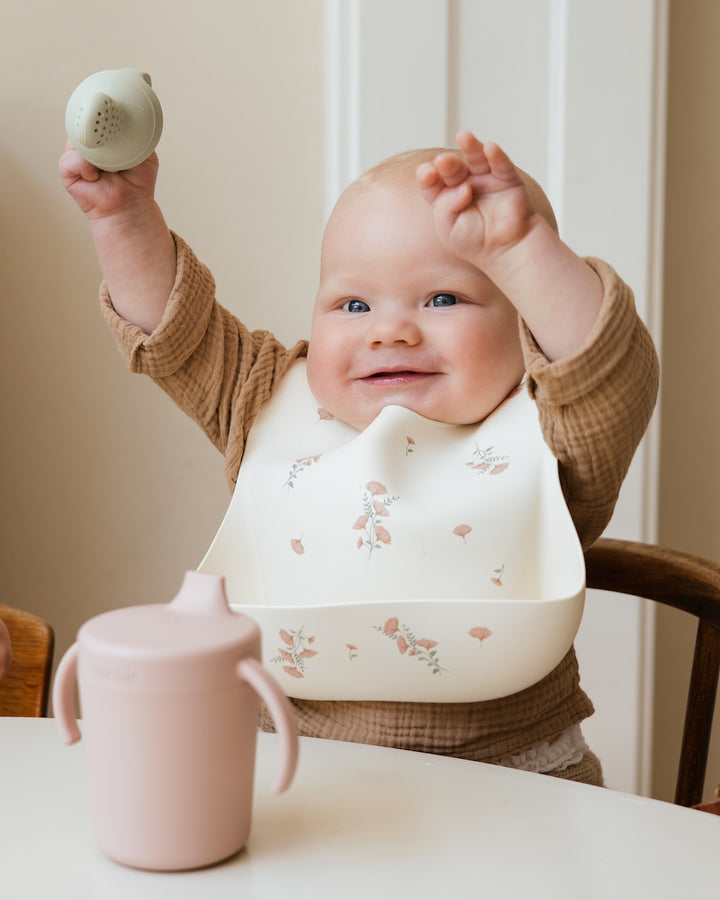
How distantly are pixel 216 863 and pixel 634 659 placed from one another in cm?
107

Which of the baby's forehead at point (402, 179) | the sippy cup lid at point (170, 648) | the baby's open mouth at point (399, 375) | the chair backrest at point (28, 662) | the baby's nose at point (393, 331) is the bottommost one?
the chair backrest at point (28, 662)

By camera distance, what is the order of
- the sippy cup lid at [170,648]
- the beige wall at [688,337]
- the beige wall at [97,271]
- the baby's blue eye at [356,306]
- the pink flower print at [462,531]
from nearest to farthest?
the sippy cup lid at [170,648] → the pink flower print at [462,531] → the baby's blue eye at [356,306] → the beige wall at [97,271] → the beige wall at [688,337]

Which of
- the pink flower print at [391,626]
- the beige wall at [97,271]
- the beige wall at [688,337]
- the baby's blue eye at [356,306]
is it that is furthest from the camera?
the beige wall at [688,337]

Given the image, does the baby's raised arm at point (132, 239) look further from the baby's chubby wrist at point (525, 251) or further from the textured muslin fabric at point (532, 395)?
the baby's chubby wrist at point (525, 251)

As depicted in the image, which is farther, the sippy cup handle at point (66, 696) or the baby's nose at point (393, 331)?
the baby's nose at point (393, 331)

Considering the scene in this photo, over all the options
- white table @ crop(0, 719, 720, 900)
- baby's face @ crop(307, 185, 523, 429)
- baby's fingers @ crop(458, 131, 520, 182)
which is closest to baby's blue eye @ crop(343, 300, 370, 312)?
baby's face @ crop(307, 185, 523, 429)

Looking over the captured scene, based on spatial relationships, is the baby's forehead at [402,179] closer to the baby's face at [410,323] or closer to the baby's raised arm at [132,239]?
the baby's face at [410,323]

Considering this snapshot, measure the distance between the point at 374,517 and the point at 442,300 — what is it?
0.65 feet

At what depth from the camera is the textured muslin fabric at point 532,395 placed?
0.74 m

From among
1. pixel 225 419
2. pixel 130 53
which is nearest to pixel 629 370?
pixel 225 419

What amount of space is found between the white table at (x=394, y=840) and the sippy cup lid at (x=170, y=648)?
87 mm

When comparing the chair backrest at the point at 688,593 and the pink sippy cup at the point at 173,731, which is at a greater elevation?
the pink sippy cup at the point at 173,731

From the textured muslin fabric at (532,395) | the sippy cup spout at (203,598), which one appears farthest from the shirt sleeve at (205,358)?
the sippy cup spout at (203,598)

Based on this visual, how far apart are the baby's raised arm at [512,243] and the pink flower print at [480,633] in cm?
22
